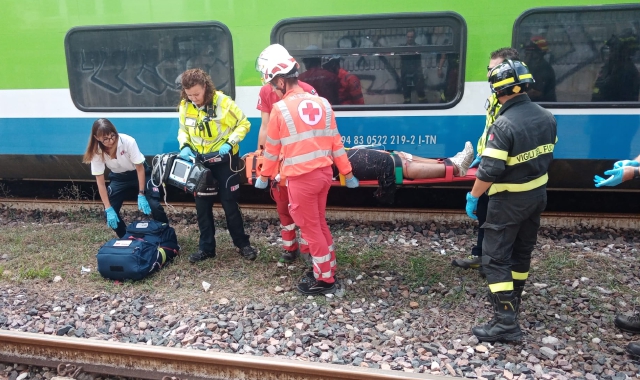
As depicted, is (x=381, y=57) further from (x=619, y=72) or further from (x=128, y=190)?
(x=128, y=190)

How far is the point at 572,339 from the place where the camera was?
130 inches

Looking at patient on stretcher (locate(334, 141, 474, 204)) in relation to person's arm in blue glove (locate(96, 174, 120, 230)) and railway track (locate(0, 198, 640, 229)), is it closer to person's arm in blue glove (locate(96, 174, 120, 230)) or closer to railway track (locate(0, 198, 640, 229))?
railway track (locate(0, 198, 640, 229))

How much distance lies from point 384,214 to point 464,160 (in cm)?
127

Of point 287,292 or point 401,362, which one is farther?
point 287,292

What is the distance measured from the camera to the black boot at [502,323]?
327 centimetres

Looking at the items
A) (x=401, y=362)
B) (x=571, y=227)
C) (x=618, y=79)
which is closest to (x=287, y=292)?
(x=401, y=362)

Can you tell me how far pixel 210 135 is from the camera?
14.2 ft

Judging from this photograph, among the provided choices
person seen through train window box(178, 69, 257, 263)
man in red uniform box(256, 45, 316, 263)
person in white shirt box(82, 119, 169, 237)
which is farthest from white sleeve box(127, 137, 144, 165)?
man in red uniform box(256, 45, 316, 263)

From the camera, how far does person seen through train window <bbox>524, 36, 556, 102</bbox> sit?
4.70 meters

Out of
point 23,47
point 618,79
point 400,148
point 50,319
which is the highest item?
point 23,47

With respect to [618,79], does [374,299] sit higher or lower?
lower

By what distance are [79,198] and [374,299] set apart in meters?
4.53

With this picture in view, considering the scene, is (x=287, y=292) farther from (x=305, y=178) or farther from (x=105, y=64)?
(x=105, y=64)

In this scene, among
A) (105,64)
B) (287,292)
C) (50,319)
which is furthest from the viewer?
(105,64)
